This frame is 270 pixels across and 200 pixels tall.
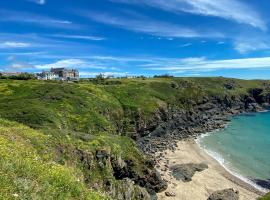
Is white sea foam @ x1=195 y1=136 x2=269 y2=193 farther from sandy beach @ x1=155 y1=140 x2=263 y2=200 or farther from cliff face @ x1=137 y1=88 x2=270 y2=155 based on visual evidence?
cliff face @ x1=137 y1=88 x2=270 y2=155

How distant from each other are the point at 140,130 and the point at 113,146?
1843 inches

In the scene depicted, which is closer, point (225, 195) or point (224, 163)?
point (225, 195)

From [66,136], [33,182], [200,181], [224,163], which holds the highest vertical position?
[33,182]

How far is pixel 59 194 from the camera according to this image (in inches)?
603

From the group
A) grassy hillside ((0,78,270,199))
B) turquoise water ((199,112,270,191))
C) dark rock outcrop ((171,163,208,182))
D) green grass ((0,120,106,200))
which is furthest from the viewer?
turquoise water ((199,112,270,191))

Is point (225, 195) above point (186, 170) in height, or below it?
above

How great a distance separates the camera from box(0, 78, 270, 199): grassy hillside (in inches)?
627

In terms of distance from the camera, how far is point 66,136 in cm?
4119

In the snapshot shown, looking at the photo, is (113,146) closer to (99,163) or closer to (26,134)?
(99,163)

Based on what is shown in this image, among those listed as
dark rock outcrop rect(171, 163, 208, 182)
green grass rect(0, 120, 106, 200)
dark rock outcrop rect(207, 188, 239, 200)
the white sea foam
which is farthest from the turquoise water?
green grass rect(0, 120, 106, 200)

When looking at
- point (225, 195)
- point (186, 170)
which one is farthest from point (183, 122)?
point (225, 195)

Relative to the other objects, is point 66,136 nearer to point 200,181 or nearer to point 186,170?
point 200,181

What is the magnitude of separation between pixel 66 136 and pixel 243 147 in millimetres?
61089

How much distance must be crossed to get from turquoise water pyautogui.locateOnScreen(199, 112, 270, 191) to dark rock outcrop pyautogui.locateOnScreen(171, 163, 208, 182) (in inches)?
266
